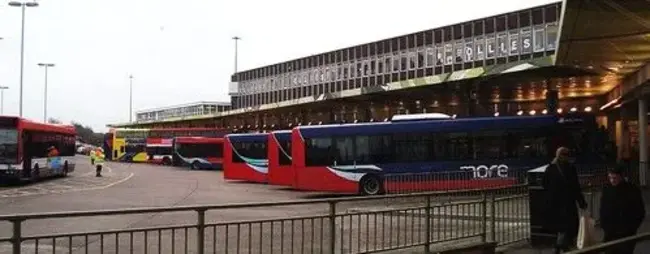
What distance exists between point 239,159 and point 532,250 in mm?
29988

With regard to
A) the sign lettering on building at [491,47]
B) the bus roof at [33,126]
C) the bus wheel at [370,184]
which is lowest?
the bus wheel at [370,184]

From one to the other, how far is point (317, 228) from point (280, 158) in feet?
75.6

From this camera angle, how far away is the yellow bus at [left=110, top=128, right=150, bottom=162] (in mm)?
78062

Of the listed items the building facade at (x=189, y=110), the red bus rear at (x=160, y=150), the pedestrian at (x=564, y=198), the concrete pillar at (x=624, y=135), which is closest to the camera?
the pedestrian at (x=564, y=198)

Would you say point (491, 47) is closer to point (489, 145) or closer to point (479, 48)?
point (479, 48)

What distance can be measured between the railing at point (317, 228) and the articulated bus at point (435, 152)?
43.2ft

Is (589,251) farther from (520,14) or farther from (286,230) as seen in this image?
(520,14)

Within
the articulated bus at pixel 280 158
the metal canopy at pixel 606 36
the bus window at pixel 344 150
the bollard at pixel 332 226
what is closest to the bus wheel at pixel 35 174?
the articulated bus at pixel 280 158

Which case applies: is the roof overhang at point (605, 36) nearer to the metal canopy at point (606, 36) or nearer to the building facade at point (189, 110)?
the metal canopy at point (606, 36)

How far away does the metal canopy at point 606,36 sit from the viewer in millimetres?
15922

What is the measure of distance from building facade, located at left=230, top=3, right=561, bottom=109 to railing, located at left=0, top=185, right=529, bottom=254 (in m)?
16.5

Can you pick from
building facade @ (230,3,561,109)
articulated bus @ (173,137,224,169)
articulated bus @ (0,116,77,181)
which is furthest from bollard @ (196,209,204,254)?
articulated bus @ (173,137,224,169)

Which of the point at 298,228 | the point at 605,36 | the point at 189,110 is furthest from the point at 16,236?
the point at 189,110

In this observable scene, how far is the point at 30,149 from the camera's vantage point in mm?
33156
